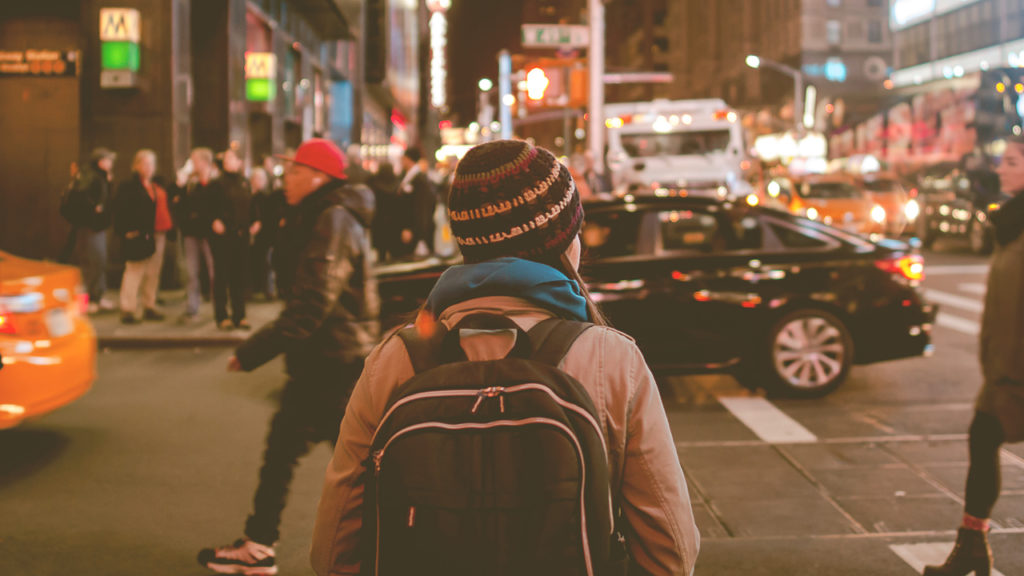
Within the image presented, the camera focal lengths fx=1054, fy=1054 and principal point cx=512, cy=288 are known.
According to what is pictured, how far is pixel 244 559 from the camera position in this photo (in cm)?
457

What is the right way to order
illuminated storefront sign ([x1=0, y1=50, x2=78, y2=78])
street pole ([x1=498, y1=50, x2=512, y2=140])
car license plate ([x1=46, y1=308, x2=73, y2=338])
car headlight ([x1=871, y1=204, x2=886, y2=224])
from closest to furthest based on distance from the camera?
car license plate ([x1=46, y1=308, x2=73, y2=338]) → illuminated storefront sign ([x1=0, y1=50, x2=78, y2=78]) → car headlight ([x1=871, y1=204, x2=886, y2=224]) → street pole ([x1=498, y1=50, x2=512, y2=140])

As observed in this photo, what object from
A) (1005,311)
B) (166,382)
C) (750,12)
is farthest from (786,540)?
(750,12)

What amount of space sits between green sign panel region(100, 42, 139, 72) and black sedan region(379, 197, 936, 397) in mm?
8334

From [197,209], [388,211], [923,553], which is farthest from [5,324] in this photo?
[388,211]

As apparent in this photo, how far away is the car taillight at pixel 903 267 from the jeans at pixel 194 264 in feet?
25.0

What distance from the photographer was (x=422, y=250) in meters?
15.4

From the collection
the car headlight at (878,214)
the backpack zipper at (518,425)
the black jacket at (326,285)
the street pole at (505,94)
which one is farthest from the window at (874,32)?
the backpack zipper at (518,425)

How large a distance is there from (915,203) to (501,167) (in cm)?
2800

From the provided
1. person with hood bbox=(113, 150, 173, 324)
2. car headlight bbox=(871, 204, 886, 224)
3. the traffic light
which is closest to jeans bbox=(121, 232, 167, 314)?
person with hood bbox=(113, 150, 173, 324)

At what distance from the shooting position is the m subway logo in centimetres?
1516

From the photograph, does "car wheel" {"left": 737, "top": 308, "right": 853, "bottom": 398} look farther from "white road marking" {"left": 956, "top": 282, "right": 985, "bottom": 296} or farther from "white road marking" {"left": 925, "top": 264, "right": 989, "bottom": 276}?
"white road marking" {"left": 925, "top": 264, "right": 989, "bottom": 276}

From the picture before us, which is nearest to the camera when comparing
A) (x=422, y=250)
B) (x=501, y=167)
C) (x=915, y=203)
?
(x=501, y=167)

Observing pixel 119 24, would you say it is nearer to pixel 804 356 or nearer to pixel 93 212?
pixel 93 212

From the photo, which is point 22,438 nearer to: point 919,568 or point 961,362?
point 919,568
